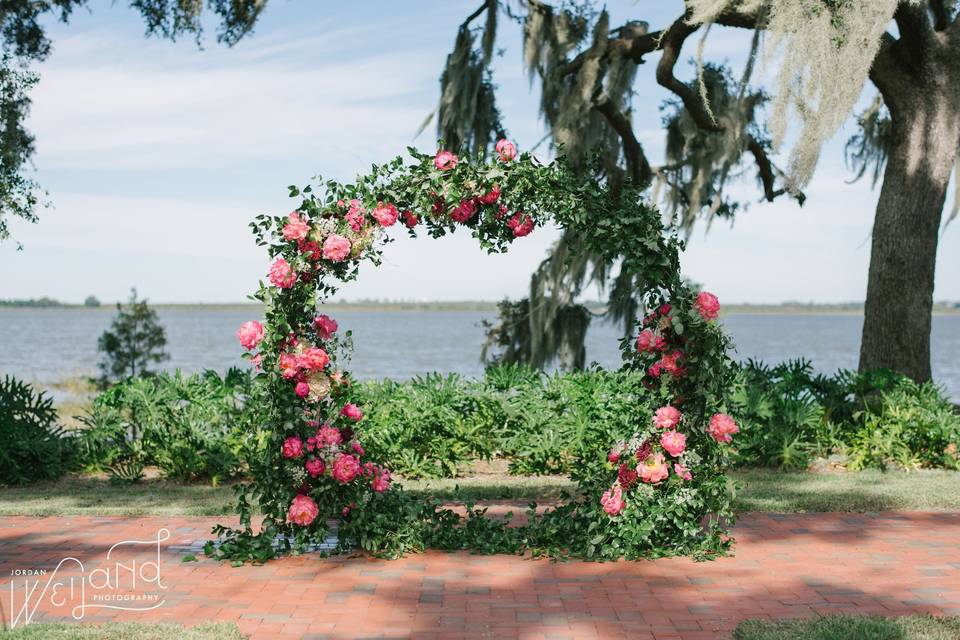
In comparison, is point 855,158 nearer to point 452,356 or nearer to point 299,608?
point 299,608

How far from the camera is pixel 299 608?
14.4 ft

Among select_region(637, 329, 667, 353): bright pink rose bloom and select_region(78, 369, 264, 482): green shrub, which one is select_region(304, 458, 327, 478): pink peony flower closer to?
select_region(637, 329, 667, 353): bright pink rose bloom

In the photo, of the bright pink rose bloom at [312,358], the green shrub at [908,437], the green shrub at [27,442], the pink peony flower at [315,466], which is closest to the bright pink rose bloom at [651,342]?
the bright pink rose bloom at [312,358]

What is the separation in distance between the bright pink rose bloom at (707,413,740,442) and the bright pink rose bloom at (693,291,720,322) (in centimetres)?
53

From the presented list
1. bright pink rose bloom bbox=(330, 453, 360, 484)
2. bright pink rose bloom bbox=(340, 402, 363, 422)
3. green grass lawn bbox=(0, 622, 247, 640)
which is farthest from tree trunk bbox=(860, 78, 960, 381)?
green grass lawn bbox=(0, 622, 247, 640)

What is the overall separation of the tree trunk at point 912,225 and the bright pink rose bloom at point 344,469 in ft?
18.0

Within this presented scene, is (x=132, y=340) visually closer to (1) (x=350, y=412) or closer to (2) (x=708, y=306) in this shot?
(1) (x=350, y=412)

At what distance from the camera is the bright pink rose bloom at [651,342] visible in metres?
5.23

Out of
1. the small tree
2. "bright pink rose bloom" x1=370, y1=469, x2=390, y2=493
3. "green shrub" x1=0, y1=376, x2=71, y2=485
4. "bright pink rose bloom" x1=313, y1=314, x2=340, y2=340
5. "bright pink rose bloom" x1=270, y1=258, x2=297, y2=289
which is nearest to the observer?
"bright pink rose bloom" x1=270, y1=258, x2=297, y2=289

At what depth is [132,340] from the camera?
1602 cm

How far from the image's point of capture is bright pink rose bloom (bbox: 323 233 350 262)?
511 cm

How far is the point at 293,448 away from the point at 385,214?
133 centimetres

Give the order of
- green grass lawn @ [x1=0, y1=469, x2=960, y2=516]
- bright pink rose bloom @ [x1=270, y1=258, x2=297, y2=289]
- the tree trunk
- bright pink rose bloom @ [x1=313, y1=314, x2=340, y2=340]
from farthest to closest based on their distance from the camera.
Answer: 1. the tree trunk
2. green grass lawn @ [x1=0, y1=469, x2=960, y2=516]
3. bright pink rose bloom @ [x1=313, y1=314, x2=340, y2=340]
4. bright pink rose bloom @ [x1=270, y1=258, x2=297, y2=289]

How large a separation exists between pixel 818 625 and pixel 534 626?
1.17 m
